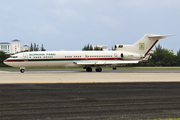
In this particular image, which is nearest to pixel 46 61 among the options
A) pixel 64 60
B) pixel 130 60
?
pixel 64 60

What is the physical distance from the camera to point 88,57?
4081cm

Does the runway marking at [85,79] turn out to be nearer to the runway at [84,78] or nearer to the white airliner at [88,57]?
the runway at [84,78]

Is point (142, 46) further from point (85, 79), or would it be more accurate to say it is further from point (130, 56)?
point (85, 79)

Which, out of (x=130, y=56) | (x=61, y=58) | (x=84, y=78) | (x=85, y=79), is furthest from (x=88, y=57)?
(x=85, y=79)

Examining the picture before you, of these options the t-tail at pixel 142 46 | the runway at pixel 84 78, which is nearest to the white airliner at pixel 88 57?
the t-tail at pixel 142 46

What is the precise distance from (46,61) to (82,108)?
29.7 metres

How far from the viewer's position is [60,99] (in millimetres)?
12102

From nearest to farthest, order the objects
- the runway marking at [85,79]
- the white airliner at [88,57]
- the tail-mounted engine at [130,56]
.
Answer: the runway marking at [85,79] → the white airliner at [88,57] → the tail-mounted engine at [130,56]

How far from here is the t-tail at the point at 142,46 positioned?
43344mm

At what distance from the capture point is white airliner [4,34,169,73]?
38625mm

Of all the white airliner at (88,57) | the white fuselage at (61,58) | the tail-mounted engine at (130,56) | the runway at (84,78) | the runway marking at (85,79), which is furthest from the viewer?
the tail-mounted engine at (130,56)

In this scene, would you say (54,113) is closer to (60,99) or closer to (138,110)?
(60,99)

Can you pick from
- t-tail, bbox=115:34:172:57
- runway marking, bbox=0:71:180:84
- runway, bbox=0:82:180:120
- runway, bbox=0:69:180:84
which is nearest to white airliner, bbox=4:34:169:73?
t-tail, bbox=115:34:172:57

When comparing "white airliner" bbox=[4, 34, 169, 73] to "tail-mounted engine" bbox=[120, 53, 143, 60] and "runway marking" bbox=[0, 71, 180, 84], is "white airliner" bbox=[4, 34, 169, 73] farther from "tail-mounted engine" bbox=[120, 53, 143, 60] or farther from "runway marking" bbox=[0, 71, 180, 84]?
"runway marking" bbox=[0, 71, 180, 84]
